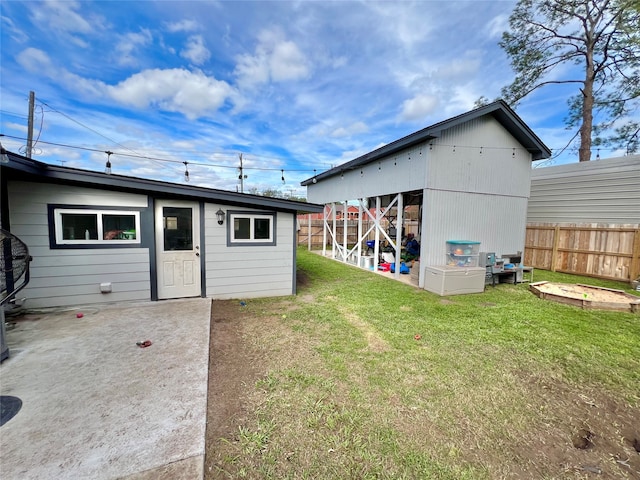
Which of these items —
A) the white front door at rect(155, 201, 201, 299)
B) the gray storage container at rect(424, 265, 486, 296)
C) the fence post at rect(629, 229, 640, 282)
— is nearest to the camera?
the white front door at rect(155, 201, 201, 299)

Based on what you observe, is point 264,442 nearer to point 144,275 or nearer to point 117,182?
point 144,275

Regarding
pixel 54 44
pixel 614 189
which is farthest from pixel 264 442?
pixel 614 189

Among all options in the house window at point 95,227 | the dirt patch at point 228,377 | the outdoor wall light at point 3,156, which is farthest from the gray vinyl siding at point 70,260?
the dirt patch at point 228,377

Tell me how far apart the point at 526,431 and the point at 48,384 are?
14.6 ft

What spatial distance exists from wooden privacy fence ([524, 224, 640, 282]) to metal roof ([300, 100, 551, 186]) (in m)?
2.70

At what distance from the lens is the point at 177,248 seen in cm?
543

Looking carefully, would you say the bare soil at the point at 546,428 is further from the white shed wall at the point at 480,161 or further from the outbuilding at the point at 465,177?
the white shed wall at the point at 480,161

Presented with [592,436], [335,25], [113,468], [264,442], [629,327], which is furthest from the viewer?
[335,25]

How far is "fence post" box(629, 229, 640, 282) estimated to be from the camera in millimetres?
7297

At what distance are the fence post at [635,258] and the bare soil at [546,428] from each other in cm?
756

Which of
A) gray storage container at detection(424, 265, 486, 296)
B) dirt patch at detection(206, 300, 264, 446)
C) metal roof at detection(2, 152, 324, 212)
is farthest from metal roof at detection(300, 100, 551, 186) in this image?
dirt patch at detection(206, 300, 264, 446)

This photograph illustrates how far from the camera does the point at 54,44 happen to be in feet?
24.4

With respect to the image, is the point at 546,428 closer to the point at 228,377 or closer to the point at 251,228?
the point at 228,377

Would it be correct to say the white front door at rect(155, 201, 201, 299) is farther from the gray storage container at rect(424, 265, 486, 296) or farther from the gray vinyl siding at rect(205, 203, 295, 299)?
the gray storage container at rect(424, 265, 486, 296)
